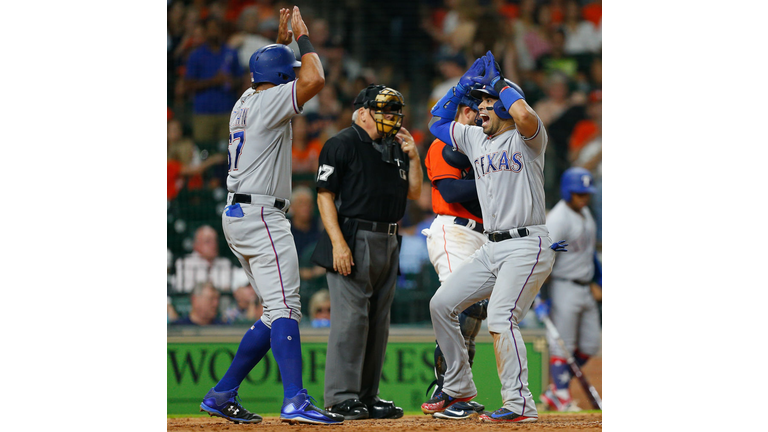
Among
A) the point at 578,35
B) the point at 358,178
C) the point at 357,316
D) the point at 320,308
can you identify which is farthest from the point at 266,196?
the point at 578,35

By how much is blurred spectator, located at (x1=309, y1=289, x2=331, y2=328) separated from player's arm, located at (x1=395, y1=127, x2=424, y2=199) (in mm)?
2595

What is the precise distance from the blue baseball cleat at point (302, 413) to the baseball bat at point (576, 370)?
352 centimetres

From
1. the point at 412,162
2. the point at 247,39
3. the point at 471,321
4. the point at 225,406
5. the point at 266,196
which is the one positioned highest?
the point at 247,39

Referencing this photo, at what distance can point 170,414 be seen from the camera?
611 centimetres

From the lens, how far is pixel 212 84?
26.4 ft

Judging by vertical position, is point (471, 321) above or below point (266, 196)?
below

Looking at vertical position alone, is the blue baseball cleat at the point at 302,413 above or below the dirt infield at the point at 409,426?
above

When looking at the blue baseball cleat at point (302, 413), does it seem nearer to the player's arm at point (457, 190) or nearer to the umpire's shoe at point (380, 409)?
the umpire's shoe at point (380, 409)

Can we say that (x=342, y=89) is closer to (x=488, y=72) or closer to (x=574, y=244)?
(x=574, y=244)

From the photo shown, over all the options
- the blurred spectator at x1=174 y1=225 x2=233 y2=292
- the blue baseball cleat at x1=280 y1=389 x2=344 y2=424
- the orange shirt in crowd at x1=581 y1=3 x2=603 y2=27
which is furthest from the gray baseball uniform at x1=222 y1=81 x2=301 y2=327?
the orange shirt in crowd at x1=581 y1=3 x2=603 y2=27

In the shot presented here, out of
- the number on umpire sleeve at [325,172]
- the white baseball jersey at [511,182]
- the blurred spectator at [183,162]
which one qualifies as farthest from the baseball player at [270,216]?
the blurred spectator at [183,162]

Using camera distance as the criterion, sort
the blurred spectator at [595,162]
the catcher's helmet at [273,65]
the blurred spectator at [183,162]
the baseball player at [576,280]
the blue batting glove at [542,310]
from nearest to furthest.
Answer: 1. the catcher's helmet at [273,65]
2. the baseball player at [576,280]
3. the blue batting glove at [542,310]
4. the blurred spectator at [183,162]
5. the blurred spectator at [595,162]

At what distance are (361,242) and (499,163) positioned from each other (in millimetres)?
936

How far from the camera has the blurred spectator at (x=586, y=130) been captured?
807 centimetres
